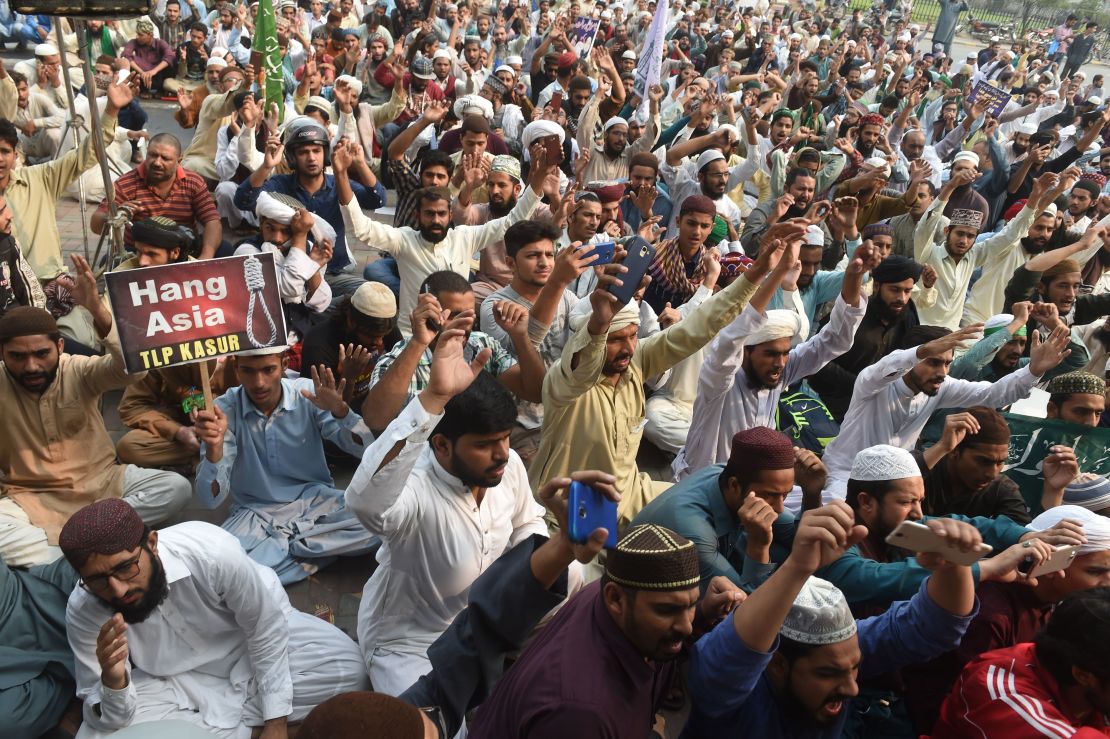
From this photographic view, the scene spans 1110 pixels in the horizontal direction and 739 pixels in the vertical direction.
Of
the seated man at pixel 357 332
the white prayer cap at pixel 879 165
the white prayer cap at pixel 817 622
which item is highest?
the white prayer cap at pixel 817 622

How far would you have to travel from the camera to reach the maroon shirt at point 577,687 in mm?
1972

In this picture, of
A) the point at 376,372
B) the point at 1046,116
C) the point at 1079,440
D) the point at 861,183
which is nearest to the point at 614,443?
the point at 376,372

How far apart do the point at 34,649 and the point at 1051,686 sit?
3385 mm

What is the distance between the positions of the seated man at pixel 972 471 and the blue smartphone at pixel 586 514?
6.91 feet

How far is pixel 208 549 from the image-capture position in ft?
9.72

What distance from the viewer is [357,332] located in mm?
4676

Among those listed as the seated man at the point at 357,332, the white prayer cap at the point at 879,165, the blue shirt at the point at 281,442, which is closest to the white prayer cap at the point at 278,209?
the seated man at the point at 357,332

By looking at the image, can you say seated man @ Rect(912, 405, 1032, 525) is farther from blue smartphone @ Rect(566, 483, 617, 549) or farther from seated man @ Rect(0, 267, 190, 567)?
seated man @ Rect(0, 267, 190, 567)

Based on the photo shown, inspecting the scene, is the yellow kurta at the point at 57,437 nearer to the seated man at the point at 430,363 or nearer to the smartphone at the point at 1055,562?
the seated man at the point at 430,363

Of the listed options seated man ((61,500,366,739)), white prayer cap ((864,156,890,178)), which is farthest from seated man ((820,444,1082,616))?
white prayer cap ((864,156,890,178))

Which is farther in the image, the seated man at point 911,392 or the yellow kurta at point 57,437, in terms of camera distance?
the seated man at point 911,392

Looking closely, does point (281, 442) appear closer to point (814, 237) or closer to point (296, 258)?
point (296, 258)

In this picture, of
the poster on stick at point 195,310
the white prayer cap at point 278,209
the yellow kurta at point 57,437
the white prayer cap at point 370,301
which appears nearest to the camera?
the poster on stick at point 195,310

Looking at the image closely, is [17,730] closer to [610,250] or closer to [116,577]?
[116,577]
